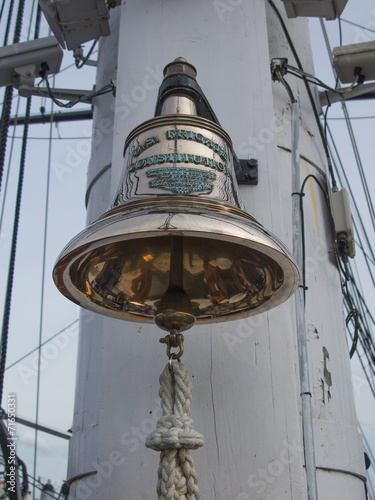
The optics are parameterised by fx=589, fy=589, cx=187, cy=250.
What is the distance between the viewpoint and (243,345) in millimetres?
1890

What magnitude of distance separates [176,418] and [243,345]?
59 cm

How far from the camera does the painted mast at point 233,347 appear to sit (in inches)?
68.4

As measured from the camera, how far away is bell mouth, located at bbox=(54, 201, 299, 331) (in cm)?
139

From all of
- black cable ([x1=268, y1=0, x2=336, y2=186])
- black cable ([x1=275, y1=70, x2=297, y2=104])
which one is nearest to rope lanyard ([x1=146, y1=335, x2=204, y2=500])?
black cable ([x1=275, y1=70, x2=297, y2=104])

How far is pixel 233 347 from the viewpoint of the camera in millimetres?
1886

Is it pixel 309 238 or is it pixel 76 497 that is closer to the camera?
pixel 76 497

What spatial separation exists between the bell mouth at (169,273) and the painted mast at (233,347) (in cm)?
22

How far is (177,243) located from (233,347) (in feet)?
1.59

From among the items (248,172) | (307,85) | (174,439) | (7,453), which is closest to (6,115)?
(248,172)

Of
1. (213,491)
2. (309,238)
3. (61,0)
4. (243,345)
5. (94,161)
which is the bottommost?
(213,491)

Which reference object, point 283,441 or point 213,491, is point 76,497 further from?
point 283,441

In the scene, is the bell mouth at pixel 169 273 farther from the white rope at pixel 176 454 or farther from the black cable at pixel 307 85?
the black cable at pixel 307 85

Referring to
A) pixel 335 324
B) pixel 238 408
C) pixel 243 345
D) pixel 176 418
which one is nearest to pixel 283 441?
pixel 238 408

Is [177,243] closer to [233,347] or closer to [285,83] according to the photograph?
[233,347]
